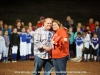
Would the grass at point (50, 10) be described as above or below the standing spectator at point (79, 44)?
above

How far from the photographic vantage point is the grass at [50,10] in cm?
1998

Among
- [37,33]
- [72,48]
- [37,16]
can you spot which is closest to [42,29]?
[37,33]

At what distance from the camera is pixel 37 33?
5.68 metres

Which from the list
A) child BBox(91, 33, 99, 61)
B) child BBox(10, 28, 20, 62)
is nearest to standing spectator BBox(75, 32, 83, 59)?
child BBox(91, 33, 99, 61)

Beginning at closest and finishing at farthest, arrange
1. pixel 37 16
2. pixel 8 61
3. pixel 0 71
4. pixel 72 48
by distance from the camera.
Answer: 1. pixel 0 71
2. pixel 8 61
3. pixel 72 48
4. pixel 37 16

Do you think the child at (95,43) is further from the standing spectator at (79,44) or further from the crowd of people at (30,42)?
the standing spectator at (79,44)

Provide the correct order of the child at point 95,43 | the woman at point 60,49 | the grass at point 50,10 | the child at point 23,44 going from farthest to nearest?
the grass at point 50,10, the child at point 95,43, the child at point 23,44, the woman at point 60,49

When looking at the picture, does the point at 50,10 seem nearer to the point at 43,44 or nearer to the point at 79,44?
the point at 79,44

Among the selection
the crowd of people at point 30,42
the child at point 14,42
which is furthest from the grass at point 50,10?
the child at point 14,42

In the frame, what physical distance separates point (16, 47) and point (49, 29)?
6029mm

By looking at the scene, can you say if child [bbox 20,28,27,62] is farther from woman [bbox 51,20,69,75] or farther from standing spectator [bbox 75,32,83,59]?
woman [bbox 51,20,69,75]

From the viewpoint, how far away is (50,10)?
2078cm

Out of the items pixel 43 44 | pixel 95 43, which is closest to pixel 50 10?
pixel 95 43

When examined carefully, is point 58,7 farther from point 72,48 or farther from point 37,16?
point 72,48
